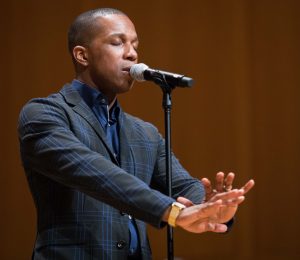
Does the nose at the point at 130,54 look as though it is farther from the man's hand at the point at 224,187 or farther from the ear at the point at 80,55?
the man's hand at the point at 224,187

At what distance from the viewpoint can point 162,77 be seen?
5.51 ft

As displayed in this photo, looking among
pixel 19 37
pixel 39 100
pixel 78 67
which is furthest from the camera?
pixel 19 37

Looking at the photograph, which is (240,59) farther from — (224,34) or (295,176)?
(295,176)

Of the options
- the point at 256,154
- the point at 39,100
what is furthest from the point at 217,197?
the point at 256,154

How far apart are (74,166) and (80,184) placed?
0.05 metres

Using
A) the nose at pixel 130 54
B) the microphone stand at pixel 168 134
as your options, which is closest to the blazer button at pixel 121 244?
the microphone stand at pixel 168 134

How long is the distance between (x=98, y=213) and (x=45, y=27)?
2036 mm

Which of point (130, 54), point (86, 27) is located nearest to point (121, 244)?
point (130, 54)

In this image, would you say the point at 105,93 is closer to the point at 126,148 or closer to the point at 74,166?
the point at 126,148

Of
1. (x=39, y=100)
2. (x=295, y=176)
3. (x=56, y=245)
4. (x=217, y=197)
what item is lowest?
(x=295, y=176)

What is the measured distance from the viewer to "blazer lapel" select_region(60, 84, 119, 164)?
1.86 m

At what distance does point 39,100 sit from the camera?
1.86 meters

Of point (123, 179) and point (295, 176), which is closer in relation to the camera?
point (123, 179)

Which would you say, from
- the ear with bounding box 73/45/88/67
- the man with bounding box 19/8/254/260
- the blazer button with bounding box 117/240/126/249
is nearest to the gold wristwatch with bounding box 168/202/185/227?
the man with bounding box 19/8/254/260
